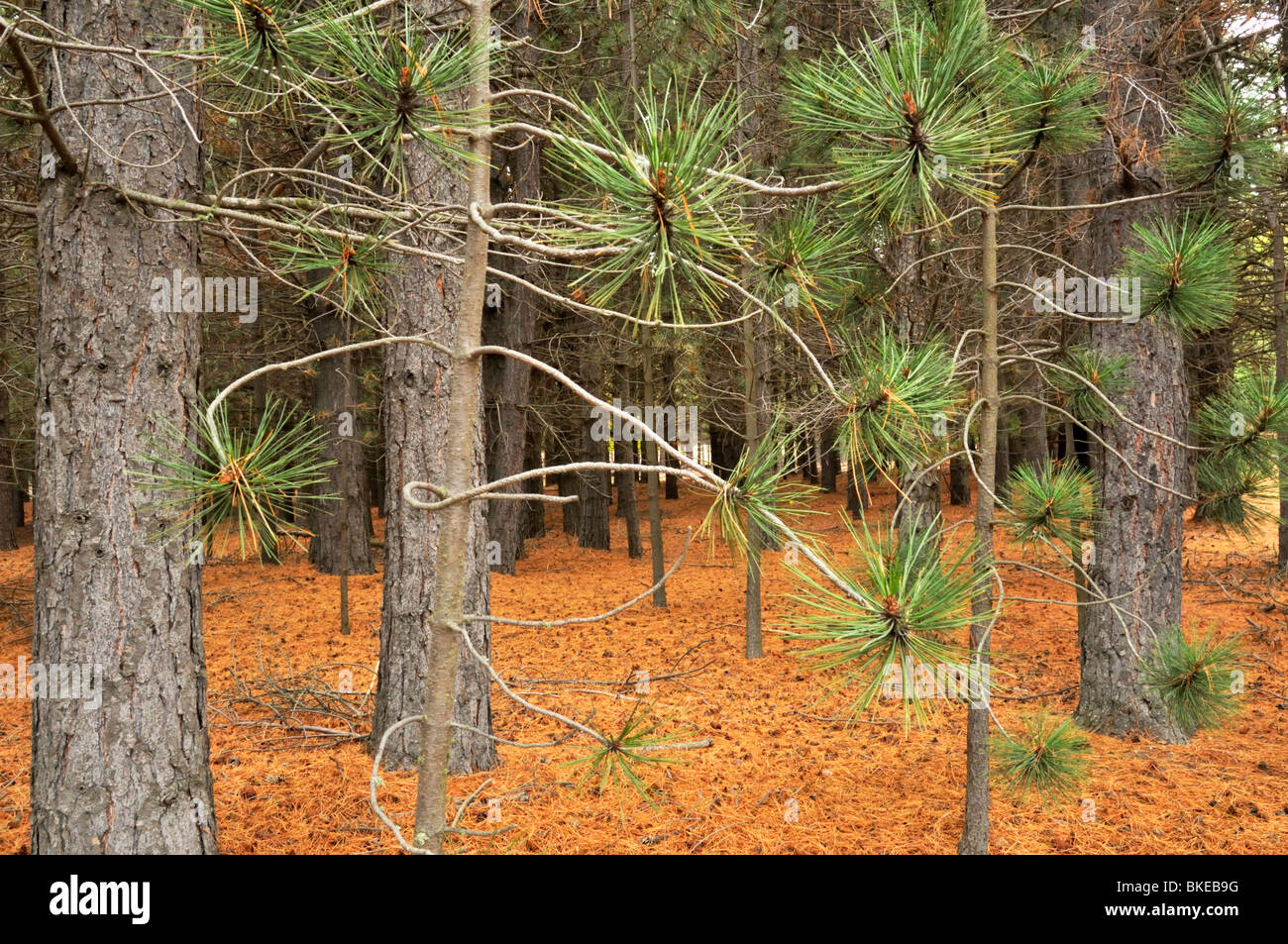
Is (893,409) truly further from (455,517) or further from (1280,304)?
(1280,304)

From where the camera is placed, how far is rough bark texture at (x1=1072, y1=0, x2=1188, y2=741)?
217 inches

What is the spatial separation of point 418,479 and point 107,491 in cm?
194

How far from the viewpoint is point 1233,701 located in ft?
10.9

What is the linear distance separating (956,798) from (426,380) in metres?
3.79

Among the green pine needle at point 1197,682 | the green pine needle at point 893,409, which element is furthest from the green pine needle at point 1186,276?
the green pine needle at point 1197,682

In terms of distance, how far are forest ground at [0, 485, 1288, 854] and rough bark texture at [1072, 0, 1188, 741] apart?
0.32 meters

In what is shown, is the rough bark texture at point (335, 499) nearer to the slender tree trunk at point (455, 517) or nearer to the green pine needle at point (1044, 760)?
the green pine needle at point (1044, 760)

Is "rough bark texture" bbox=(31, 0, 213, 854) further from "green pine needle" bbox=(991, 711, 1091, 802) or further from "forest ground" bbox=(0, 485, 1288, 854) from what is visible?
"green pine needle" bbox=(991, 711, 1091, 802)

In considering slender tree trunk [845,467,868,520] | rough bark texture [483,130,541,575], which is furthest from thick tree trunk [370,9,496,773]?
rough bark texture [483,130,541,575]

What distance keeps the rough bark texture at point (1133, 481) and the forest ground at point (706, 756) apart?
32 centimetres

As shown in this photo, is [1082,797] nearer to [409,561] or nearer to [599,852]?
[599,852]

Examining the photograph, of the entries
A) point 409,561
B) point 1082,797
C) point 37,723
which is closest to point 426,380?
point 409,561

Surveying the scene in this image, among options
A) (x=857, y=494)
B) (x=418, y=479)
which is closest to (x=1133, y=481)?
(x=857, y=494)

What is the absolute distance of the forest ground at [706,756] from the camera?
4406 mm
